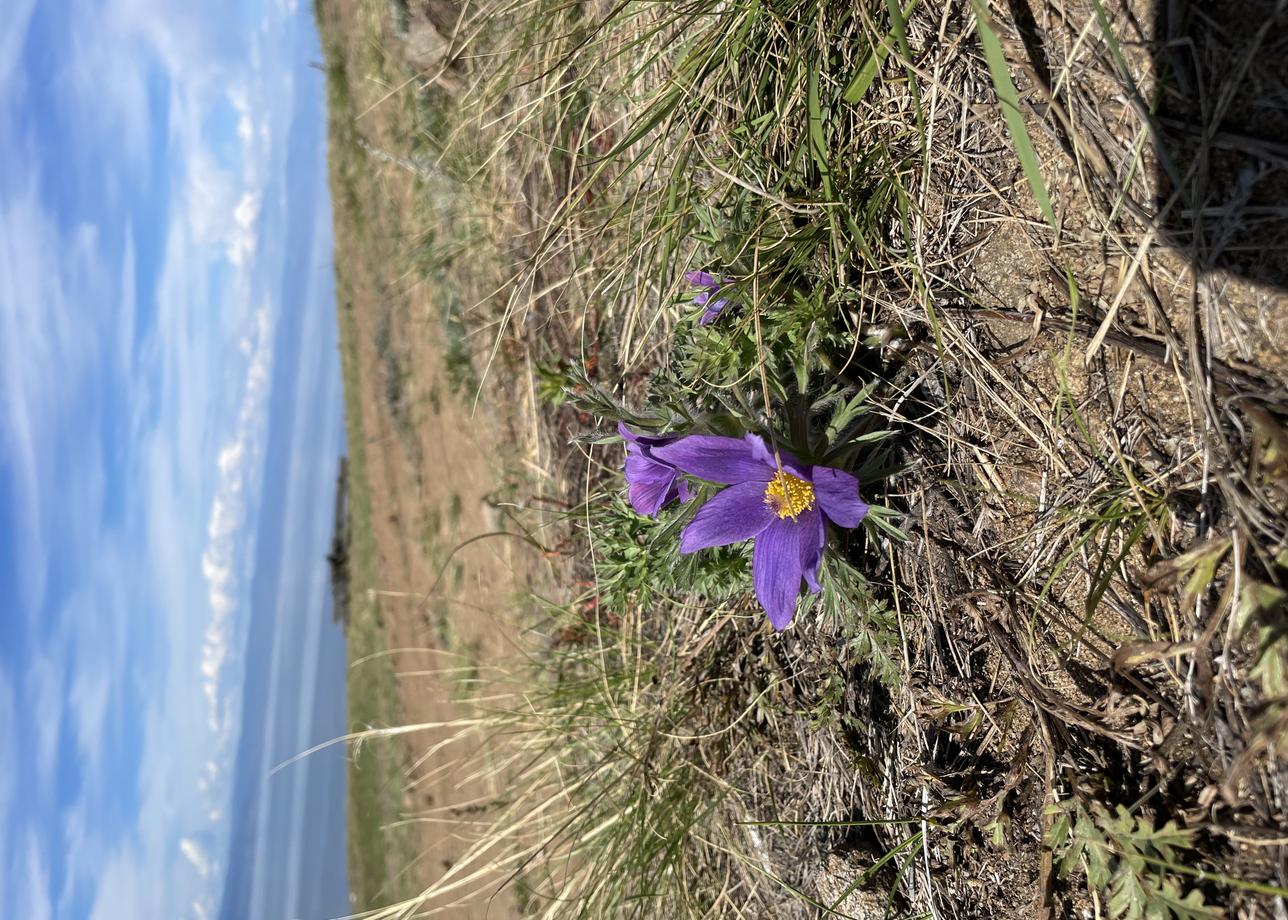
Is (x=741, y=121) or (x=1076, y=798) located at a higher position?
(x=741, y=121)

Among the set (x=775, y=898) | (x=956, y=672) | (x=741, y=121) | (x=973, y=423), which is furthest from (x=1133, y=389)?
(x=775, y=898)

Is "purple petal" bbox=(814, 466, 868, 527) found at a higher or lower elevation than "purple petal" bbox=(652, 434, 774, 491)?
lower

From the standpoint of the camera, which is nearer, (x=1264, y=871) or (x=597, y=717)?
(x=1264, y=871)

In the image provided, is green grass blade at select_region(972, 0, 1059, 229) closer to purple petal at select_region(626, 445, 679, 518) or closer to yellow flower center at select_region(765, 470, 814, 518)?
yellow flower center at select_region(765, 470, 814, 518)

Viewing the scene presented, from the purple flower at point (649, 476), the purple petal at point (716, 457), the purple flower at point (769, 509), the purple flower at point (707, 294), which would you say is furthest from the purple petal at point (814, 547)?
the purple flower at point (707, 294)

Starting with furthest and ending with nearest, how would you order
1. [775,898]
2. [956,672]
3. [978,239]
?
1. [775,898]
2. [956,672]
3. [978,239]

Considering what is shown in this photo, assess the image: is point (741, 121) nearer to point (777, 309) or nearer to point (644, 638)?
point (777, 309)

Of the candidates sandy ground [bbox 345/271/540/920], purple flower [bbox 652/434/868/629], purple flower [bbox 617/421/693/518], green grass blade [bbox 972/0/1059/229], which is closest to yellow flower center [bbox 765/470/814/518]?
purple flower [bbox 652/434/868/629]
